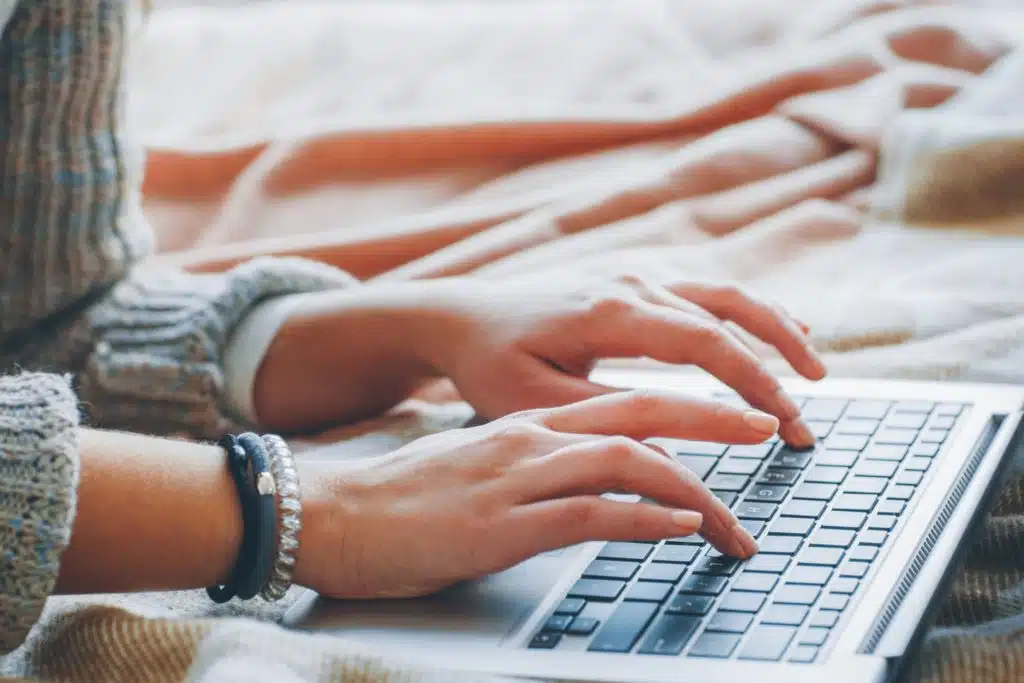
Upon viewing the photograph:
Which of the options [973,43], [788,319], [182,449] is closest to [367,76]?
[973,43]

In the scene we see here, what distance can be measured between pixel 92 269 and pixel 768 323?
459mm

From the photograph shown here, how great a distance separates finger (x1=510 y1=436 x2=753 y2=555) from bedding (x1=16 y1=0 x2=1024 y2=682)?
0.22 m

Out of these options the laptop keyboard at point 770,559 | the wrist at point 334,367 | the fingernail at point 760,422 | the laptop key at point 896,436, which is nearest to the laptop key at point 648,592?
the laptop keyboard at point 770,559

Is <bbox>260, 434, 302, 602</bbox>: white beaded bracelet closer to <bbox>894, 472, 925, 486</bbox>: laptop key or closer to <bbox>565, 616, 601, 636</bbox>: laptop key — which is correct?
<bbox>565, 616, 601, 636</bbox>: laptop key

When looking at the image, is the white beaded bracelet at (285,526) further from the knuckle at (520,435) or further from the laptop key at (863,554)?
the laptop key at (863,554)

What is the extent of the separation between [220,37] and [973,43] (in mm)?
800

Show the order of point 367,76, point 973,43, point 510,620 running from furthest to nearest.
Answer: point 367,76, point 973,43, point 510,620

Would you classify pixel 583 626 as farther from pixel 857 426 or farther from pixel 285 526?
pixel 857 426

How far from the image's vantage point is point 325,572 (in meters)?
0.64

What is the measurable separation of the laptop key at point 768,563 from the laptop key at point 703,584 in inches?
0.7

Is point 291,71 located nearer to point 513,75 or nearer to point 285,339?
point 513,75

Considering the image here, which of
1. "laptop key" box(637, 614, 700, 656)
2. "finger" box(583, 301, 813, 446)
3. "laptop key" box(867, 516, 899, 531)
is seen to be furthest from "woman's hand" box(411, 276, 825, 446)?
"laptop key" box(637, 614, 700, 656)

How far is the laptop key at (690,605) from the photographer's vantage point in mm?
583

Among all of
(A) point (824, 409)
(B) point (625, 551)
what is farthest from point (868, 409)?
(B) point (625, 551)
